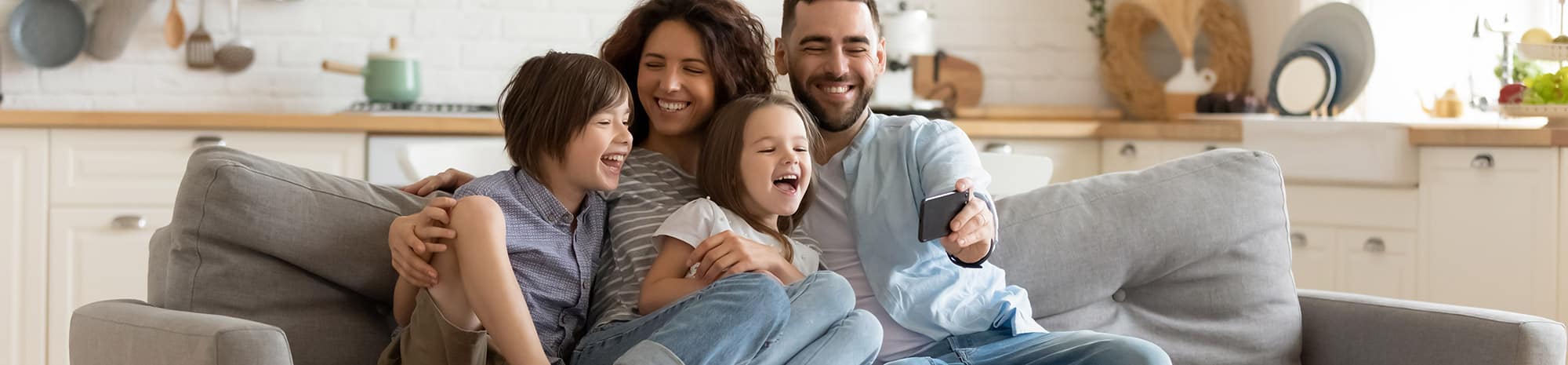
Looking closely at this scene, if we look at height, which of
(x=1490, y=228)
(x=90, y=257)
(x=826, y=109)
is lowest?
(x=90, y=257)

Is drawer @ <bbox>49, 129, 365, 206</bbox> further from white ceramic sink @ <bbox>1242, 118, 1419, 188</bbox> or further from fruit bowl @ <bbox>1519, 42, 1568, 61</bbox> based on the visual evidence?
fruit bowl @ <bbox>1519, 42, 1568, 61</bbox>

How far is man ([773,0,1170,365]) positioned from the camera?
180 centimetres

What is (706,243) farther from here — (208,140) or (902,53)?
(902,53)

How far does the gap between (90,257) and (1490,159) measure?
316 cm

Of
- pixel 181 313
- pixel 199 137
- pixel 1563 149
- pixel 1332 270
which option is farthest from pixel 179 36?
pixel 1563 149

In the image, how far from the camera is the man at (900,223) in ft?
5.91

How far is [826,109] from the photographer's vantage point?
2043 millimetres

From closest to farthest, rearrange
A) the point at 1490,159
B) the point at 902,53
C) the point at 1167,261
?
the point at 1167,261 < the point at 1490,159 < the point at 902,53

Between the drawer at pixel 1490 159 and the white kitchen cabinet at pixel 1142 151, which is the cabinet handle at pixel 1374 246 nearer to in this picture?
the drawer at pixel 1490 159

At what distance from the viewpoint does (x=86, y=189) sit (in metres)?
3.28

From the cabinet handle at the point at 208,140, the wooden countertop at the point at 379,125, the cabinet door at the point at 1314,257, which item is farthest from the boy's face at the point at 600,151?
the cabinet door at the point at 1314,257

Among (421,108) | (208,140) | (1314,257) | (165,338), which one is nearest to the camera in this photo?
(165,338)

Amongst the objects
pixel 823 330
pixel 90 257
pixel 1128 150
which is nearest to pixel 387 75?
pixel 90 257

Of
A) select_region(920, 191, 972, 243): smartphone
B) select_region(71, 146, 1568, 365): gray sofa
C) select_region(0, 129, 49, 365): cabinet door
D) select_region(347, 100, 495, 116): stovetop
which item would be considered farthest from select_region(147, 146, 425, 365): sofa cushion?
select_region(347, 100, 495, 116): stovetop
